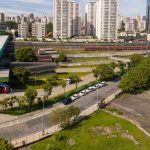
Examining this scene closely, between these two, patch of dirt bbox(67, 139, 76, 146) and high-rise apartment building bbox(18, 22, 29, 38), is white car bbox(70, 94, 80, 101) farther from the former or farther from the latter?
high-rise apartment building bbox(18, 22, 29, 38)

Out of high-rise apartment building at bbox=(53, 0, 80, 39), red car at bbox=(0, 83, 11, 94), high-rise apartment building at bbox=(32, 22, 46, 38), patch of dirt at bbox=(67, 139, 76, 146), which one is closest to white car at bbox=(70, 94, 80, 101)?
red car at bbox=(0, 83, 11, 94)

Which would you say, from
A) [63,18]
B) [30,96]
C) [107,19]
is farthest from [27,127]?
[63,18]

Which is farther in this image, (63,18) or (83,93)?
(63,18)

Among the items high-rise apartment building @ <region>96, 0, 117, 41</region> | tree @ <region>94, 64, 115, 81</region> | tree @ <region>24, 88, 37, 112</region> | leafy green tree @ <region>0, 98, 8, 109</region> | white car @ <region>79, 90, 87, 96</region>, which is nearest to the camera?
leafy green tree @ <region>0, 98, 8, 109</region>

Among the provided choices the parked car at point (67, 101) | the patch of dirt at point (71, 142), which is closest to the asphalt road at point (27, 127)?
the parked car at point (67, 101)

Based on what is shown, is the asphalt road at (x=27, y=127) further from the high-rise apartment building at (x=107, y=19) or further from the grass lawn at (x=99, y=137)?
the high-rise apartment building at (x=107, y=19)

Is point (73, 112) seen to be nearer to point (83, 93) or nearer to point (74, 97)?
point (74, 97)

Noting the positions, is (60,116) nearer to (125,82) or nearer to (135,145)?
(135,145)
